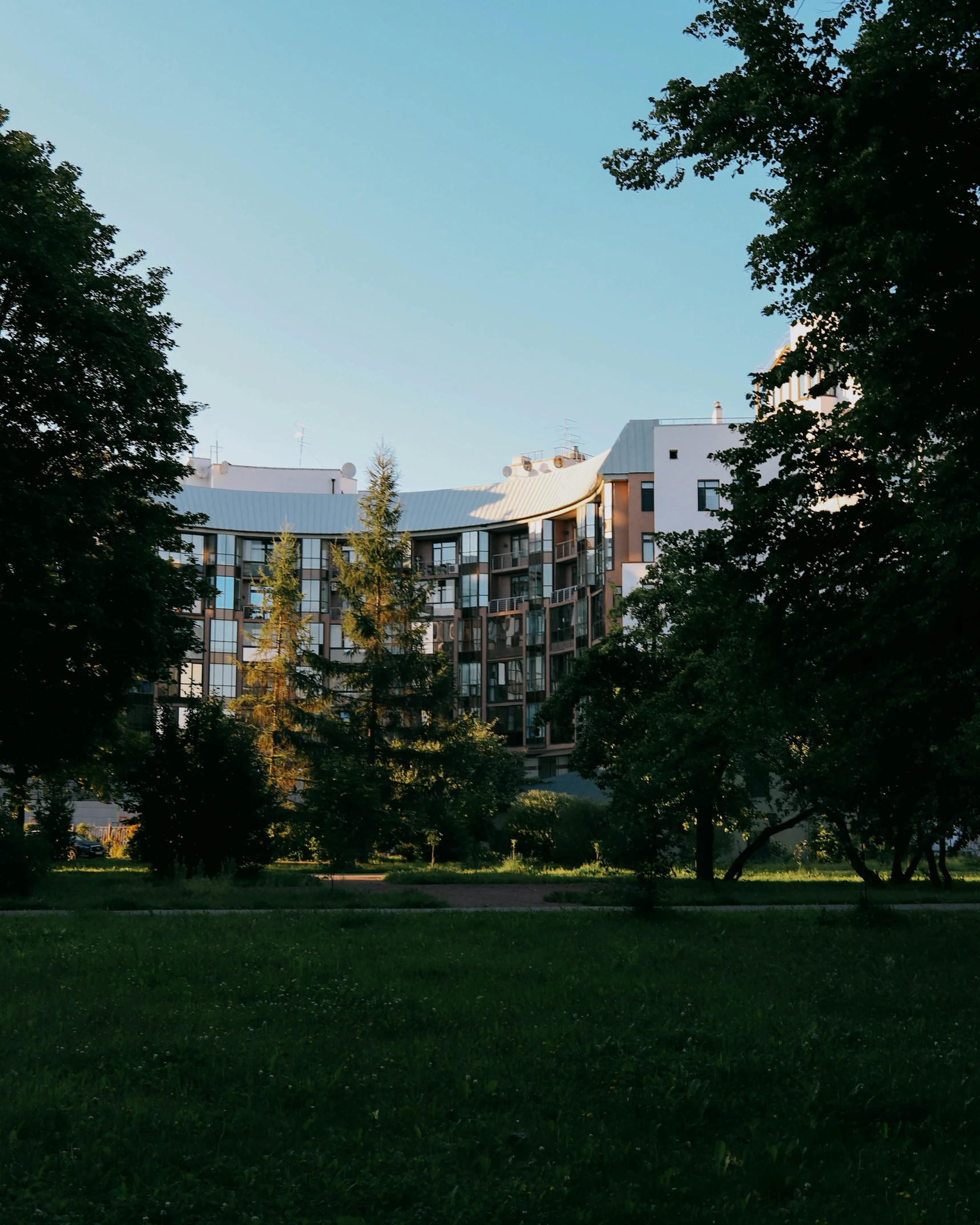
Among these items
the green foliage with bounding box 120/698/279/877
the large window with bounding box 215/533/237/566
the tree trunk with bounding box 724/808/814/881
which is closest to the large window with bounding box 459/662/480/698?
the large window with bounding box 215/533/237/566

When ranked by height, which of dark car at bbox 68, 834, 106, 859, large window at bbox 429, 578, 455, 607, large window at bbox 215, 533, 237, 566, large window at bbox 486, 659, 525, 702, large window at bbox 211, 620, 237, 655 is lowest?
dark car at bbox 68, 834, 106, 859

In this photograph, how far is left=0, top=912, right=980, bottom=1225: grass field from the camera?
5703 mm

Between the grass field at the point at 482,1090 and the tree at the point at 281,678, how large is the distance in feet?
136

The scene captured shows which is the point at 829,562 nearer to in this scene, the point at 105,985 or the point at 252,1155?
the point at 105,985

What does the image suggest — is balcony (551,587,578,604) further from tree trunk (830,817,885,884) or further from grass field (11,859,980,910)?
tree trunk (830,817,885,884)

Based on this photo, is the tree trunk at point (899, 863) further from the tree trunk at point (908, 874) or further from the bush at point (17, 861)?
the bush at point (17, 861)

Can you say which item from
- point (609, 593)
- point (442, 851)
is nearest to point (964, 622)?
point (442, 851)

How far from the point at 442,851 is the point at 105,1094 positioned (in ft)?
120

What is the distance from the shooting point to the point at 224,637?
281 ft

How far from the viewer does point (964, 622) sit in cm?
1443

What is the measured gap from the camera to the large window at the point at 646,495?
223 feet

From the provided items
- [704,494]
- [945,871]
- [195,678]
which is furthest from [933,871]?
[195,678]

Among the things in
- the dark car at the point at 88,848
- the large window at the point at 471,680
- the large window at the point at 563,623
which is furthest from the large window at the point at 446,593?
the dark car at the point at 88,848

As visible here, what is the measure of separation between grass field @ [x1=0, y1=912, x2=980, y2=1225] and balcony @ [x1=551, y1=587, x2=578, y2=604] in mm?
63569
